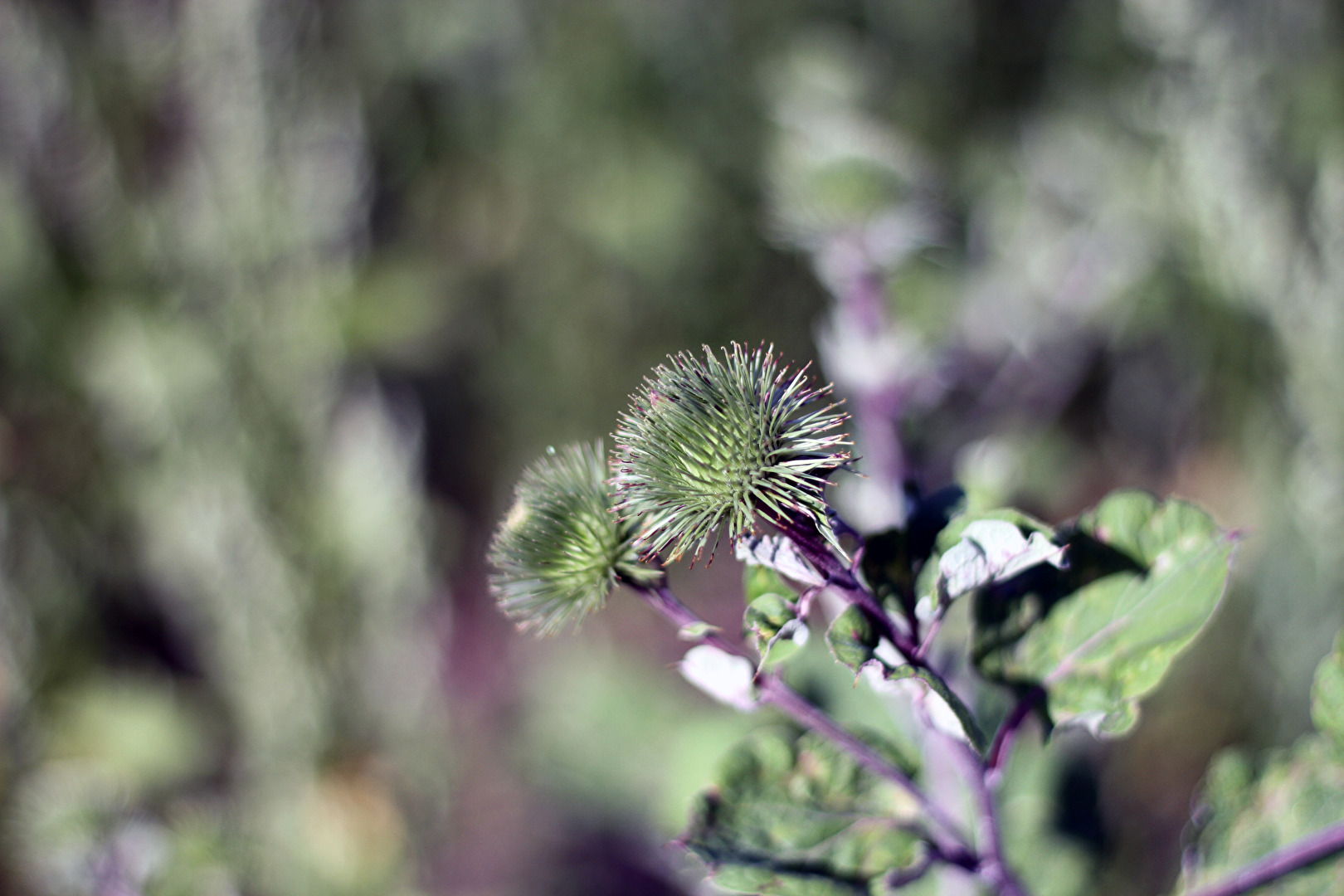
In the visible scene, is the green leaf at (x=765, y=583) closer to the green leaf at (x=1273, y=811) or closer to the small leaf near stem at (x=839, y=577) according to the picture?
the small leaf near stem at (x=839, y=577)

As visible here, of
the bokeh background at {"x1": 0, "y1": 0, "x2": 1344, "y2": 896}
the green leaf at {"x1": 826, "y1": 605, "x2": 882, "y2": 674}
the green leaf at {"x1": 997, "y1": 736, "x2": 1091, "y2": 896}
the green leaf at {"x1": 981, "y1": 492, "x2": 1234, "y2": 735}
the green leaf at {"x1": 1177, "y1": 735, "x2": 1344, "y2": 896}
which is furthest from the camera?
the bokeh background at {"x1": 0, "y1": 0, "x2": 1344, "y2": 896}

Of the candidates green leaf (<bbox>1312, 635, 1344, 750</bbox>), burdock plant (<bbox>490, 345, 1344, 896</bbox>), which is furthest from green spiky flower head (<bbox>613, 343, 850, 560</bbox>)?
green leaf (<bbox>1312, 635, 1344, 750</bbox>)

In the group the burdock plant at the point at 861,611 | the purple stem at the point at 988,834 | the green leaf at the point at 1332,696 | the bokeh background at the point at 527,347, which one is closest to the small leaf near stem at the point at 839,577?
the burdock plant at the point at 861,611

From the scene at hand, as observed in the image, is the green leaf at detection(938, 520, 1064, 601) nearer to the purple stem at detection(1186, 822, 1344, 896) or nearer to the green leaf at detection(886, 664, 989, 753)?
the green leaf at detection(886, 664, 989, 753)

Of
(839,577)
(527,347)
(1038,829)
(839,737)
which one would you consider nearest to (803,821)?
(839,737)

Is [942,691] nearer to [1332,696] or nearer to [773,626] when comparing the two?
[773,626]

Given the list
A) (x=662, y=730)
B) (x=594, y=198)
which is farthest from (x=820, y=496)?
(x=594, y=198)

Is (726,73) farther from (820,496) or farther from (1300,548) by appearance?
(820,496)
